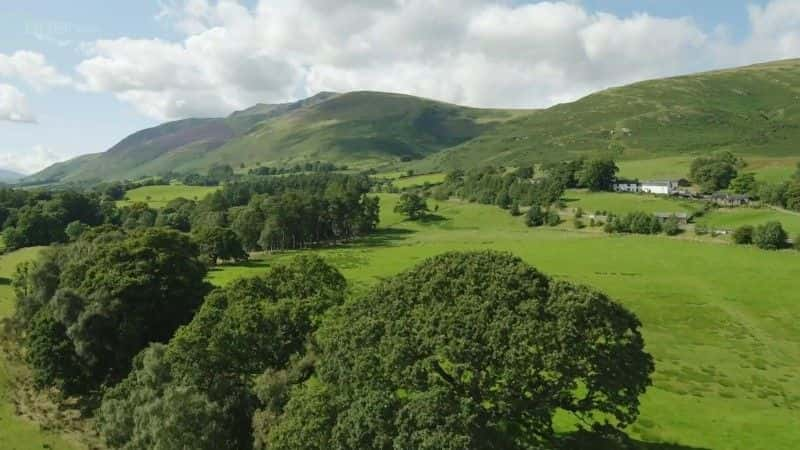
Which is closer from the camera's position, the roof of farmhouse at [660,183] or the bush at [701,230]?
the bush at [701,230]

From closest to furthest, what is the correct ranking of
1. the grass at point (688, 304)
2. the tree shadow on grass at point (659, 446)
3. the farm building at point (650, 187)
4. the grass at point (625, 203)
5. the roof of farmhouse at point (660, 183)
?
the tree shadow on grass at point (659, 446) → the grass at point (688, 304) → the grass at point (625, 203) → the farm building at point (650, 187) → the roof of farmhouse at point (660, 183)

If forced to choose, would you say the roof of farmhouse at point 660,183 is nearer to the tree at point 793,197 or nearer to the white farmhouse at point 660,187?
the white farmhouse at point 660,187

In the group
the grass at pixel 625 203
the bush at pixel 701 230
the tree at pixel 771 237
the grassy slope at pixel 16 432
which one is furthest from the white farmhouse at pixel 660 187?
the grassy slope at pixel 16 432

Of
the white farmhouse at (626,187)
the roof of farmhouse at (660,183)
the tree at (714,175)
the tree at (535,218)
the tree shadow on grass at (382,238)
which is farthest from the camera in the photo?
the white farmhouse at (626,187)

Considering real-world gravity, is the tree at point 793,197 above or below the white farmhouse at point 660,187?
below

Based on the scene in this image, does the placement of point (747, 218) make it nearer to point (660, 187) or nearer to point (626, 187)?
point (660, 187)

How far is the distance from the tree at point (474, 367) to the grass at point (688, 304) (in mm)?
12790

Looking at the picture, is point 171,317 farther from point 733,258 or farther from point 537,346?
point 733,258

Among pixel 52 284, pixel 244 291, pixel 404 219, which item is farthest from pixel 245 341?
pixel 404 219

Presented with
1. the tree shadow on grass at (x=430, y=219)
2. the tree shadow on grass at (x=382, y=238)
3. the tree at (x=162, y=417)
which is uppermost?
the tree shadow on grass at (x=430, y=219)

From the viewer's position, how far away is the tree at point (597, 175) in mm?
188375

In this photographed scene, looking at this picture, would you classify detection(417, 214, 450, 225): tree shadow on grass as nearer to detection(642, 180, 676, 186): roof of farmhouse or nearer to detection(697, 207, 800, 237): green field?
detection(697, 207, 800, 237): green field

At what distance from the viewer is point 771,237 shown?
359 ft

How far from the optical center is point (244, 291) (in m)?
44.2
